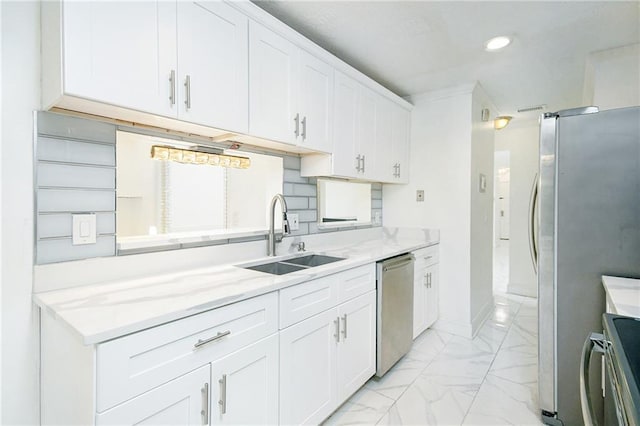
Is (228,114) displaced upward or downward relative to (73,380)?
upward

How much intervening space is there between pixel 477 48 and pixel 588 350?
215 centimetres

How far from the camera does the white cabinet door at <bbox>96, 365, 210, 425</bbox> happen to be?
94 centimetres

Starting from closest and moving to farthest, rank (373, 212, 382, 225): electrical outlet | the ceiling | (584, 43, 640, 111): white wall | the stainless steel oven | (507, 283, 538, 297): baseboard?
the stainless steel oven < the ceiling < (584, 43, 640, 111): white wall < (373, 212, 382, 225): electrical outlet < (507, 283, 538, 297): baseboard

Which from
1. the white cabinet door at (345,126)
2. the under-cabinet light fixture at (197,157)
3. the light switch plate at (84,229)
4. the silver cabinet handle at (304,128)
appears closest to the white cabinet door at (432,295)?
the white cabinet door at (345,126)

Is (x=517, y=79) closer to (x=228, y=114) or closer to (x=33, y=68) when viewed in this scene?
(x=228, y=114)

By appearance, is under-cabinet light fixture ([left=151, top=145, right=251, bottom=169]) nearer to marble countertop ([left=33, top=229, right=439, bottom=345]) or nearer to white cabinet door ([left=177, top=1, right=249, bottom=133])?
white cabinet door ([left=177, top=1, right=249, bottom=133])

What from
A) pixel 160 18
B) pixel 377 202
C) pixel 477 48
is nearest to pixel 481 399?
pixel 377 202

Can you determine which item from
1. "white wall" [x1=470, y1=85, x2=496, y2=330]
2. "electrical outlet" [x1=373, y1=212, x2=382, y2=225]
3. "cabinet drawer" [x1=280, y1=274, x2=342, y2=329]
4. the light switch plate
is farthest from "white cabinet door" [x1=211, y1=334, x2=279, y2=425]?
"white wall" [x1=470, y1=85, x2=496, y2=330]

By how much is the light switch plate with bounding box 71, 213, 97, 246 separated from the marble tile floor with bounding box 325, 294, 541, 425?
1.59 metres

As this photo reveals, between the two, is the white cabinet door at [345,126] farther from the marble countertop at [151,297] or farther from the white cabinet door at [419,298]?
the white cabinet door at [419,298]

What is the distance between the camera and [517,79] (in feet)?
9.76

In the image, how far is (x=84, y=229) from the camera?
1.36m

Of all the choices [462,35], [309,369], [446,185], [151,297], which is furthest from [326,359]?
[462,35]

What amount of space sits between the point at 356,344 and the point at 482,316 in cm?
211
